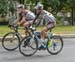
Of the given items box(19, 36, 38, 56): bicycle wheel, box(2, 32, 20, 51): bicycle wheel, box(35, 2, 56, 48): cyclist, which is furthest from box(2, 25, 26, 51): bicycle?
box(35, 2, 56, 48): cyclist

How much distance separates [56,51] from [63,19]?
20239 mm

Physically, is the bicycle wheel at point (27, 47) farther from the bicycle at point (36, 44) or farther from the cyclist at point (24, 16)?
the cyclist at point (24, 16)

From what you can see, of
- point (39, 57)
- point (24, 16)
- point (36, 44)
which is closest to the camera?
point (39, 57)

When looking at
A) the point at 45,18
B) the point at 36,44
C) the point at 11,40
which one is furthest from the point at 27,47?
the point at 11,40

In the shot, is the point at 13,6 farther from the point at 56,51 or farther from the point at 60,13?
the point at 56,51

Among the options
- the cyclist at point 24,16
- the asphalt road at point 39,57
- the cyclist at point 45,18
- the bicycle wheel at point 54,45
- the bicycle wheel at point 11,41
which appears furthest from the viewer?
the bicycle wheel at point 11,41

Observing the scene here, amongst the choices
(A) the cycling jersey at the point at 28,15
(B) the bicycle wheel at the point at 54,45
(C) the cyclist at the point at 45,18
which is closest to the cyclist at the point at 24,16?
(A) the cycling jersey at the point at 28,15

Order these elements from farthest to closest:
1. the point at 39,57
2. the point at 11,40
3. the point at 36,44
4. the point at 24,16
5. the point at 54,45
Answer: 1. the point at 11,40
2. the point at 24,16
3. the point at 54,45
4. the point at 36,44
5. the point at 39,57

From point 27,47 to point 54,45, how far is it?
924mm

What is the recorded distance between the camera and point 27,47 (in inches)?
433

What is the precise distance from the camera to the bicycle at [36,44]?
428 inches

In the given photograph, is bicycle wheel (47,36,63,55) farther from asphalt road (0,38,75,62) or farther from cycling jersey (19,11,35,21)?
cycling jersey (19,11,35,21)

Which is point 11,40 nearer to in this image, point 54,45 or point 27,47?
point 27,47

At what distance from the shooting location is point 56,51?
11398mm
